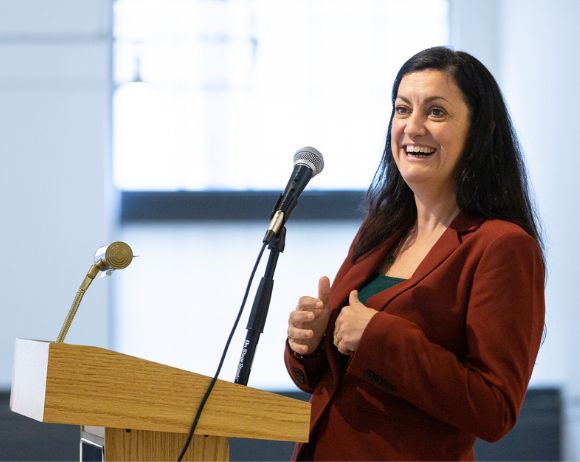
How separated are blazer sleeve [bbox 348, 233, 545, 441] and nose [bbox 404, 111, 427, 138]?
267mm

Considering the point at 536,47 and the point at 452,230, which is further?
the point at 536,47

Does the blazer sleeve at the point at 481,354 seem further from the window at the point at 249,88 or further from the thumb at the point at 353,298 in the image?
the window at the point at 249,88

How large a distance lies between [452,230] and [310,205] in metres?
2.42

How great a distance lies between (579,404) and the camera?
385cm

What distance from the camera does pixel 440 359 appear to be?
1.59 m

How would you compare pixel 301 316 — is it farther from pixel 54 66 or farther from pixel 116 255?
pixel 54 66

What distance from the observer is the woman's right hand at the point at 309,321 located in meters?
1.75

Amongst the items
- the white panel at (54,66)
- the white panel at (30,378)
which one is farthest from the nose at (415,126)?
the white panel at (54,66)

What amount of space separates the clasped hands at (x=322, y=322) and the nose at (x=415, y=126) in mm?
309

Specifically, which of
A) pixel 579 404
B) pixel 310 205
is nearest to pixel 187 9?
pixel 310 205

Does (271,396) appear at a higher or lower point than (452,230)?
lower

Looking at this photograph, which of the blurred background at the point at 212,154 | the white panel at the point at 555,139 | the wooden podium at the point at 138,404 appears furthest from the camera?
the blurred background at the point at 212,154

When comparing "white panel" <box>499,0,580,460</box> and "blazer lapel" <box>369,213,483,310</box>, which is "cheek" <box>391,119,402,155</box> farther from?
"white panel" <box>499,0,580,460</box>

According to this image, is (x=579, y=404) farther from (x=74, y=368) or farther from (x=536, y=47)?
(x=74, y=368)
